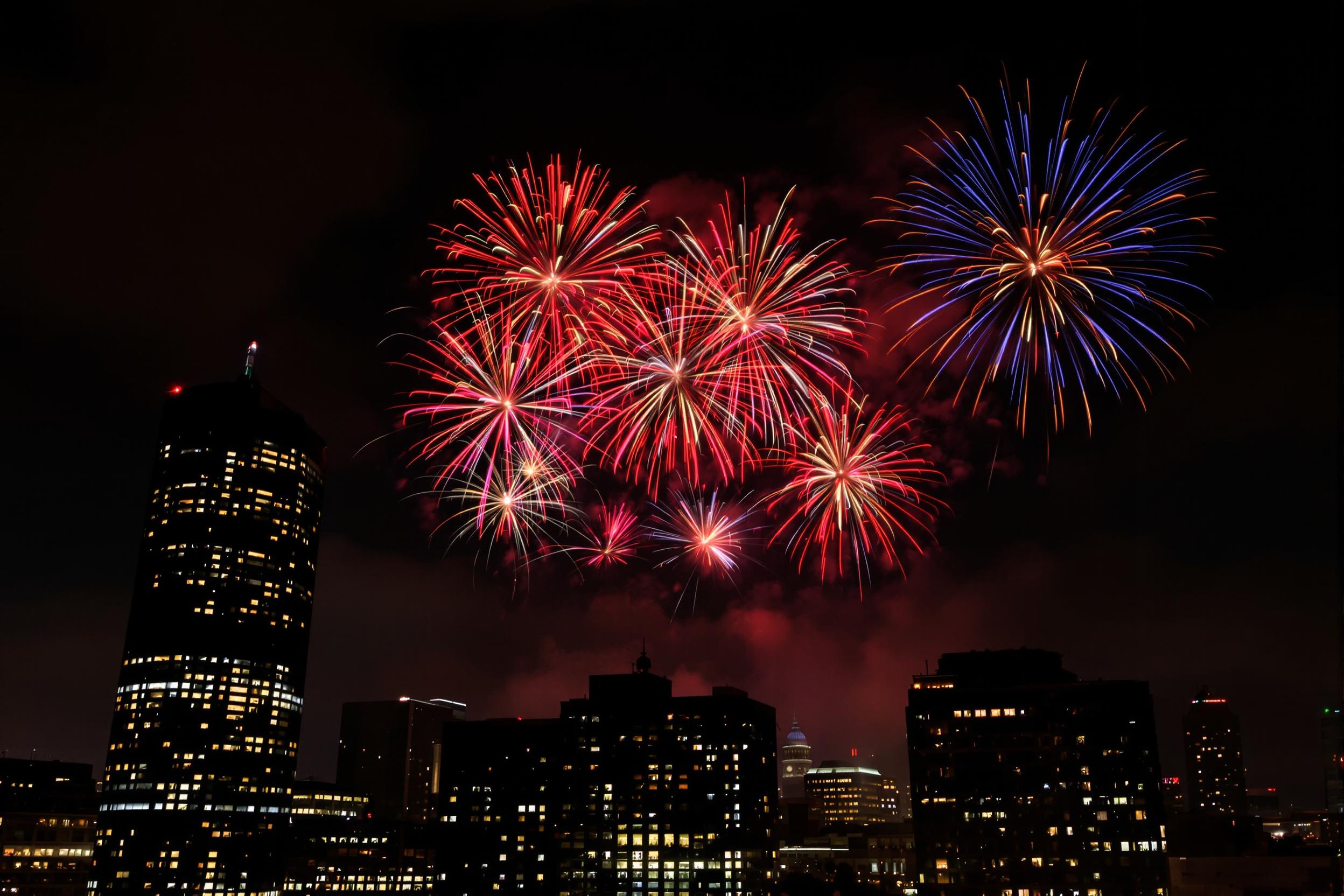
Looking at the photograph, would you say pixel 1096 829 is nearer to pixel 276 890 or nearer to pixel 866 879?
pixel 866 879

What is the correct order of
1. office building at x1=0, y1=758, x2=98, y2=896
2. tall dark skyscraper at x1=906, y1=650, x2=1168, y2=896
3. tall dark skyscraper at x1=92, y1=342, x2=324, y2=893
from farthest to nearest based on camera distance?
tall dark skyscraper at x1=92, y1=342, x2=324, y2=893, office building at x1=0, y1=758, x2=98, y2=896, tall dark skyscraper at x1=906, y1=650, x2=1168, y2=896

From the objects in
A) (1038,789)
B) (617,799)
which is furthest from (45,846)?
(1038,789)

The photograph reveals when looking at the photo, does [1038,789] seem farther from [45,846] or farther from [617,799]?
[45,846]

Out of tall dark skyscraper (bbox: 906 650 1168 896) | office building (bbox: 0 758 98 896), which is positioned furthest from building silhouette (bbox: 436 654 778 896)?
office building (bbox: 0 758 98 896)

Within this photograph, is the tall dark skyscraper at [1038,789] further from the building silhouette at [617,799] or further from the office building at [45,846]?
the office building at [45,846]

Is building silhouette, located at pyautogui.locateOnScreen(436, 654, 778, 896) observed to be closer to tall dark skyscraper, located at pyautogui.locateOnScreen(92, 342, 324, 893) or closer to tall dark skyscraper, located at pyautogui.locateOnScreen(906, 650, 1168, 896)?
tall dark skyscraper, located at pyautogui.locateOnScreen(92, 342, 324, 893)

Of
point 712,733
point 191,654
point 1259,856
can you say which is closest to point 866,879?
point 712,733
